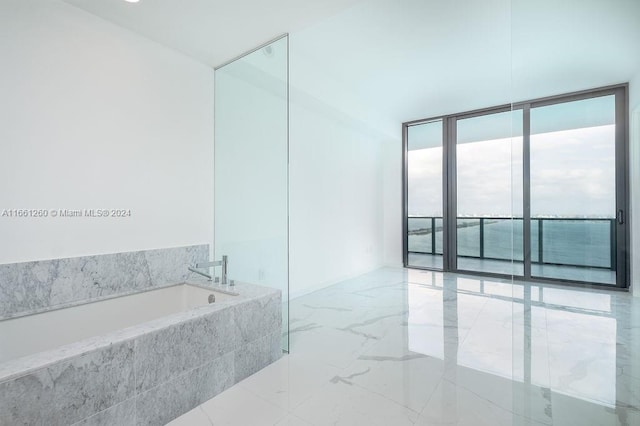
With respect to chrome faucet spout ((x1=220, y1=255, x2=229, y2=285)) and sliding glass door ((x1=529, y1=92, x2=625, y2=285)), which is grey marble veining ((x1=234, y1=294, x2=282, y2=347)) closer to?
chrome faucet spout ((x1=220, y1=255, x2=229, y2=285))

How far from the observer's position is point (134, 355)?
155cm

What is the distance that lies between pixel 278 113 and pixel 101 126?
1.34 m

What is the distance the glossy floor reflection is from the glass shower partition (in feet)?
1.87

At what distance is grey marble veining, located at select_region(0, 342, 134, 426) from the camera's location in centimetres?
120

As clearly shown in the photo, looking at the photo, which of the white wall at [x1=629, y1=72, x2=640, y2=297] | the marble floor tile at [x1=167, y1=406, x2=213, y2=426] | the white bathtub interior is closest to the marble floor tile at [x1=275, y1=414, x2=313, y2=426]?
the marble floor tile at [x1=167, y1=406, x2=213, y2=426]

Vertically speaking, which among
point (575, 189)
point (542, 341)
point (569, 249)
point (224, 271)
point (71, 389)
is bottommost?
point (542, 341)

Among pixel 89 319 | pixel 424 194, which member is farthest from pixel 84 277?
pixel 424 194

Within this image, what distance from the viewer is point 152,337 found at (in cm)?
162

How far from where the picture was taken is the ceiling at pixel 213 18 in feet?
6.95

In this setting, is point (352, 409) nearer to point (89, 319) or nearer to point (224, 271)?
point (224, 271)

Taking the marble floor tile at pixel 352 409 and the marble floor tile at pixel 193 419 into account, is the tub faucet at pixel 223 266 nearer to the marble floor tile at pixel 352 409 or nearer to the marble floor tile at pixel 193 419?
the marble floor tile at pixel 193 419

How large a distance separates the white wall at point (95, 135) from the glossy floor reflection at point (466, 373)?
1484 millimetres

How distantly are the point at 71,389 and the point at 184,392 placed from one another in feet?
1.88

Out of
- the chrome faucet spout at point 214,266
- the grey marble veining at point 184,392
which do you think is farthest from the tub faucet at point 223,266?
the grey marble veining at point 184,392
